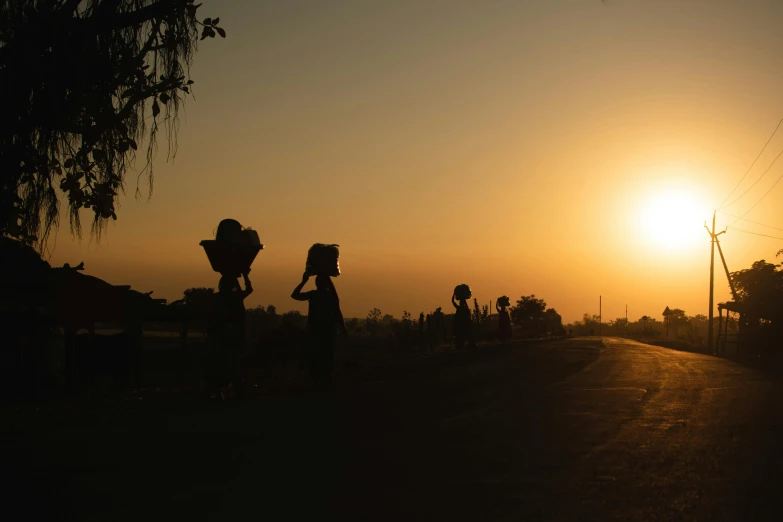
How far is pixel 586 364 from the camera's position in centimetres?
2266

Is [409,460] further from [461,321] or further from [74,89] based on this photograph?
[461,321]

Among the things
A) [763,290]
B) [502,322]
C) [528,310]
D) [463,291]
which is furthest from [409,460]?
[528,310]

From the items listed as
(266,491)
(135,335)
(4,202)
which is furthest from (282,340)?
(266,491)

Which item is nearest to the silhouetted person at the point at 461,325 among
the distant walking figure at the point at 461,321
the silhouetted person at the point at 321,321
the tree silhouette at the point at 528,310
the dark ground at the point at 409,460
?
the distant walking figure at the point at 461,321

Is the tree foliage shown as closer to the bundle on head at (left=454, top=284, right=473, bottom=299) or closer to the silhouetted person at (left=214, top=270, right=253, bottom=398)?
the bundle on head at (left=454, top=284, right=473, bottom=299)

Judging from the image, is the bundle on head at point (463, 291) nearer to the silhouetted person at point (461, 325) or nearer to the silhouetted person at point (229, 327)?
the silhouetted person at point (461, 325)

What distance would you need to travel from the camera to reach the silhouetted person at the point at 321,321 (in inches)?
631

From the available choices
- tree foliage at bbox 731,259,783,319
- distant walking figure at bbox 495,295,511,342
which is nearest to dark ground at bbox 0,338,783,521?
distant walking figure at bbox 495,295,511,342

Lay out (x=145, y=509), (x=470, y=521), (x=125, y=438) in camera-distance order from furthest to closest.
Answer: (x=125, y=438)
(x=145, y=509)
(x=470, y=521)

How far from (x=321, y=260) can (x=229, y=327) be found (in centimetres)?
297

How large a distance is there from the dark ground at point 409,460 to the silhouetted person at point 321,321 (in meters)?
3.45

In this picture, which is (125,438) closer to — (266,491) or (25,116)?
(266,491)

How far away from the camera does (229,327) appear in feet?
44.3

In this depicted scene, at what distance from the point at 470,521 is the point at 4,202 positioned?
27.1 feet
